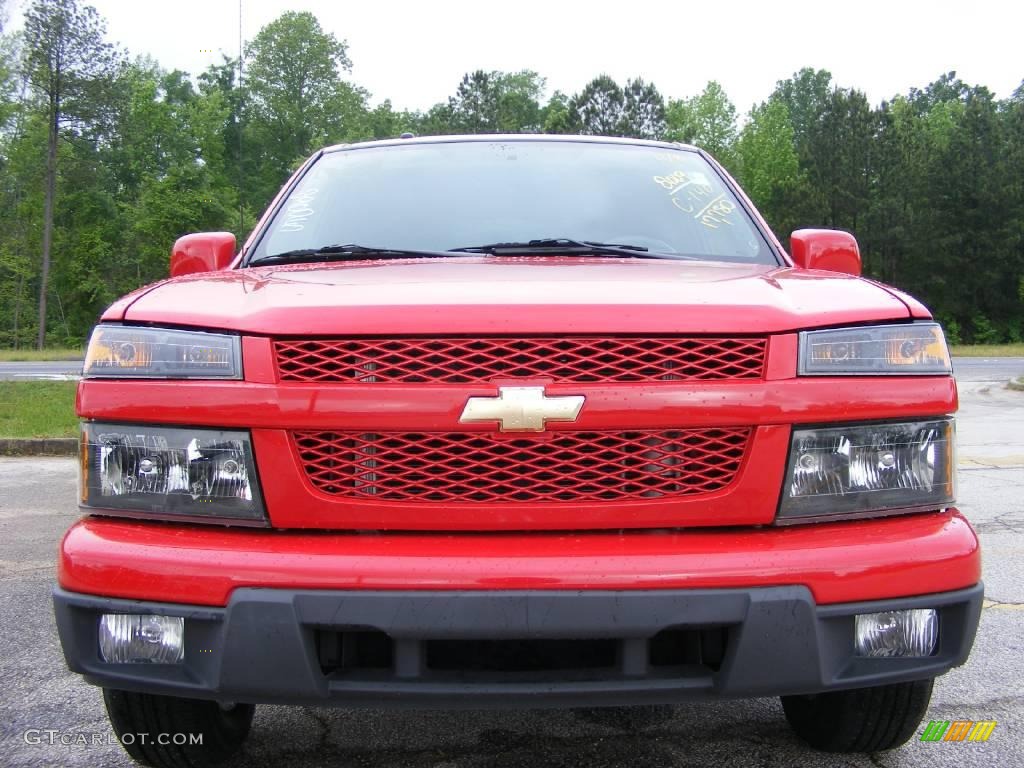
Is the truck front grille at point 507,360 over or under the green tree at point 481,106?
under

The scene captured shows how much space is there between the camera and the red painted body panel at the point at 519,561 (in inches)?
68.7

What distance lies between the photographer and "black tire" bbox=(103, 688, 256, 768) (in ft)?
7.02

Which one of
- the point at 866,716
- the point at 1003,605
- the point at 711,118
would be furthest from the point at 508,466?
the point at 711,118

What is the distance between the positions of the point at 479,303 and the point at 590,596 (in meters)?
0.62

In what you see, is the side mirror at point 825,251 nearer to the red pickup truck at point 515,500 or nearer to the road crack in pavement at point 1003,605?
the red pickup truck at point 515,500

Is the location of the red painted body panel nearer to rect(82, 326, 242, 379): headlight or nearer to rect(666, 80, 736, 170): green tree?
rect(82, 326, 242, 379): headlight

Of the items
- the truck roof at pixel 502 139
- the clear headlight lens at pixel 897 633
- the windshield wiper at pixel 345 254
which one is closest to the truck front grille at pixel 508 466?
the clear headlight lens at pixel 897 633

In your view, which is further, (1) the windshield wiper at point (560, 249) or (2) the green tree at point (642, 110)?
(2) the green tree at point (642, 110)

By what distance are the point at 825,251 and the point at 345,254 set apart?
1478mm

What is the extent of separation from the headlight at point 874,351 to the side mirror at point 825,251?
2.95 ft

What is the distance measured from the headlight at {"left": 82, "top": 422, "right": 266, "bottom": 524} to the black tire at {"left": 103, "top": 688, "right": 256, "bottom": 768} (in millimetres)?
489

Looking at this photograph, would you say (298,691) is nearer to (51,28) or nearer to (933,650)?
(933,650)

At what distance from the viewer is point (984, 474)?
710 cm
